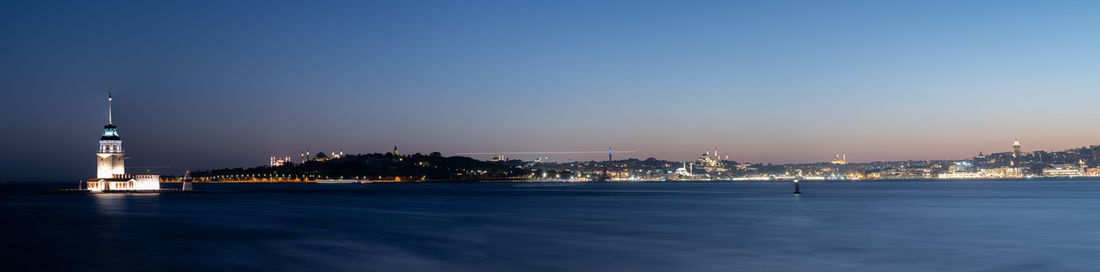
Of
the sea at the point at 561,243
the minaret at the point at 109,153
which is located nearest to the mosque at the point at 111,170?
the minaret at the point at 109,153

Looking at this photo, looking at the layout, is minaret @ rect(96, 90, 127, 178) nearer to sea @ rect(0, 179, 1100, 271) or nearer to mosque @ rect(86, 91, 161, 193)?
mosque @ rect(86, 91, 161, 193)

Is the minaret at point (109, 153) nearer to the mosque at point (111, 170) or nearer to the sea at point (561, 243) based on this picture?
the mosque at point (111, 170)

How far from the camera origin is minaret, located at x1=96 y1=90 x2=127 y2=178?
9119 centimetres

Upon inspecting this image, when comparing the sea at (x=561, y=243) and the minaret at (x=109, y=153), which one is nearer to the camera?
the sea at (x=561, y=243)

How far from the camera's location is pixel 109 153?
9206cm

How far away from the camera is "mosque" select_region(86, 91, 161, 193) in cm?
9150

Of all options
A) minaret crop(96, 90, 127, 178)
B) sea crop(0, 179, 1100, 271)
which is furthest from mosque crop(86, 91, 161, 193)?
sea crop(0, 179, 1100, 271)

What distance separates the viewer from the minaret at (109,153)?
91188 millimetres

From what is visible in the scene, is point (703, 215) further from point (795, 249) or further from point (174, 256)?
point (174, 256)

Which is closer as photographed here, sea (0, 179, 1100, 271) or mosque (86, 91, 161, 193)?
sea (0, 179, 1100, 271)

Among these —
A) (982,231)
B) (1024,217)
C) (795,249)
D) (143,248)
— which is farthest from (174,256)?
(1024,217)

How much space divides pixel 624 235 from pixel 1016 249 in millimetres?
13244

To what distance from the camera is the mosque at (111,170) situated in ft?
300

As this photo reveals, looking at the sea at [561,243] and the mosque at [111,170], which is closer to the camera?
the sea at [561,243]
